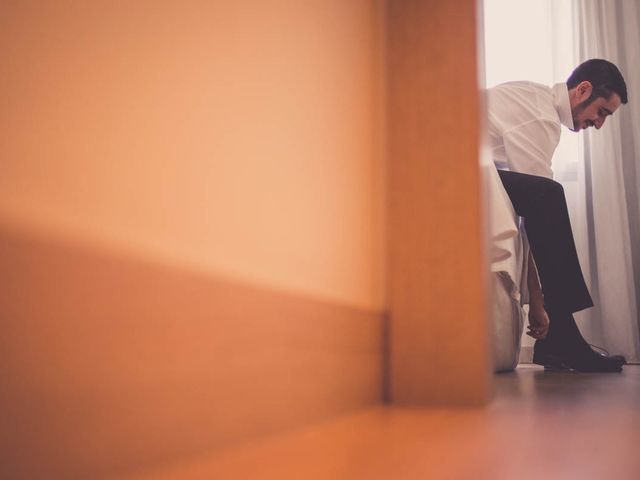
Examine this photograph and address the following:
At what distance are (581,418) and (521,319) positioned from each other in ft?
3.67

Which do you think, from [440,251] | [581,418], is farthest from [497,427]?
[440,251]

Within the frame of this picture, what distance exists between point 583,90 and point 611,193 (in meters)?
0.71

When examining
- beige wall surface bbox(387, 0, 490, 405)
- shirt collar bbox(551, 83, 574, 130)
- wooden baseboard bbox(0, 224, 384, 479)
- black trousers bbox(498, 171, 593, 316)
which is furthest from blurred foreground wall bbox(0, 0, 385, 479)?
shirt collar bbox(551, 83, 574, 130)

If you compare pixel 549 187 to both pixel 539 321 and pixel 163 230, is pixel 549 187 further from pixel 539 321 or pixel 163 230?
pixel 163 230

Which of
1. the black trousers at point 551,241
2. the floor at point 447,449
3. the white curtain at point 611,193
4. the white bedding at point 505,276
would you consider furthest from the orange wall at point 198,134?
the white curtain at point 611,193

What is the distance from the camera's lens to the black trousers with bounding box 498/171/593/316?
182 centimetres

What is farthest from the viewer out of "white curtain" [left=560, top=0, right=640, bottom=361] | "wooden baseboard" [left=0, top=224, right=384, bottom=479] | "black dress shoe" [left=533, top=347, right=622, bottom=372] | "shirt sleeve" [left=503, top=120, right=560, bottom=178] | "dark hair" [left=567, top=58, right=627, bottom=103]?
"white curtain" [left=560, top=0, right=640, bottom=361]

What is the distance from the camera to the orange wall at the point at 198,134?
34cm

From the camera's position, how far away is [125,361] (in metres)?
0.39

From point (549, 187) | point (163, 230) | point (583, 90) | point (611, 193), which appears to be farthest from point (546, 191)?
point (163, 230)

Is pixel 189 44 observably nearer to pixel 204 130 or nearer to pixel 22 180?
pixel 204 130

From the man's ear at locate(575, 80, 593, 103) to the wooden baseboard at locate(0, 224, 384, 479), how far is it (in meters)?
1.85

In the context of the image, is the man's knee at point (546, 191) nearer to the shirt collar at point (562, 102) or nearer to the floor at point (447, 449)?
the shirt collar at point (562, 102)

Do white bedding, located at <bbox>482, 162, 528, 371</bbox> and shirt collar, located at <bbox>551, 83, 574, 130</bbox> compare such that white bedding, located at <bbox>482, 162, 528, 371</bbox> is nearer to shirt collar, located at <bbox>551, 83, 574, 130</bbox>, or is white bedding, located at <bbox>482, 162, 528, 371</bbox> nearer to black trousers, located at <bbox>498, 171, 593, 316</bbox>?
black trousers, located at <bbox>498, 171, 593, 316</bbox>
